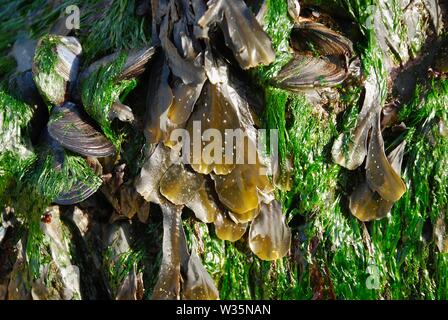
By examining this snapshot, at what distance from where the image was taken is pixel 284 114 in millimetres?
2602

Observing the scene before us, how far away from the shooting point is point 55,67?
271 cm

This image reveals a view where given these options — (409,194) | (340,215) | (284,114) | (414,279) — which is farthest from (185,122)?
(414,279)

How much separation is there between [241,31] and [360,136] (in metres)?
0.63

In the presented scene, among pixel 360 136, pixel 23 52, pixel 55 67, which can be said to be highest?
pixel 55 67

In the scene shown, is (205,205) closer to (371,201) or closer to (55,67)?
(371,201)

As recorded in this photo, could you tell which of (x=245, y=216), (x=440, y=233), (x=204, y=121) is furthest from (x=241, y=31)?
(x=440, y=233)

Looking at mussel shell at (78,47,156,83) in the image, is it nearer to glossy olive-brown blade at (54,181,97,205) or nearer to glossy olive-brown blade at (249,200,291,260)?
glossy olive-brown blade at (54,181,97,205)

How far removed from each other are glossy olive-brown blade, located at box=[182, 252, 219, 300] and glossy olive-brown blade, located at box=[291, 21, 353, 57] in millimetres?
957

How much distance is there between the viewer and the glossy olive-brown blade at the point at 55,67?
2693 millimetres

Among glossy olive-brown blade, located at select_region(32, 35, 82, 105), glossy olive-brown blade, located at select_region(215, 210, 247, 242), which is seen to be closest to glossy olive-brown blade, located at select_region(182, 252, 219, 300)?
glossy olive-brown blade, located at select_region(215, 210, 247, 242)

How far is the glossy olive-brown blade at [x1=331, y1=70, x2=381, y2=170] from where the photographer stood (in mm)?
2613

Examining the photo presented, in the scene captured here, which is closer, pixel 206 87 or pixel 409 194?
pixel 206 87
